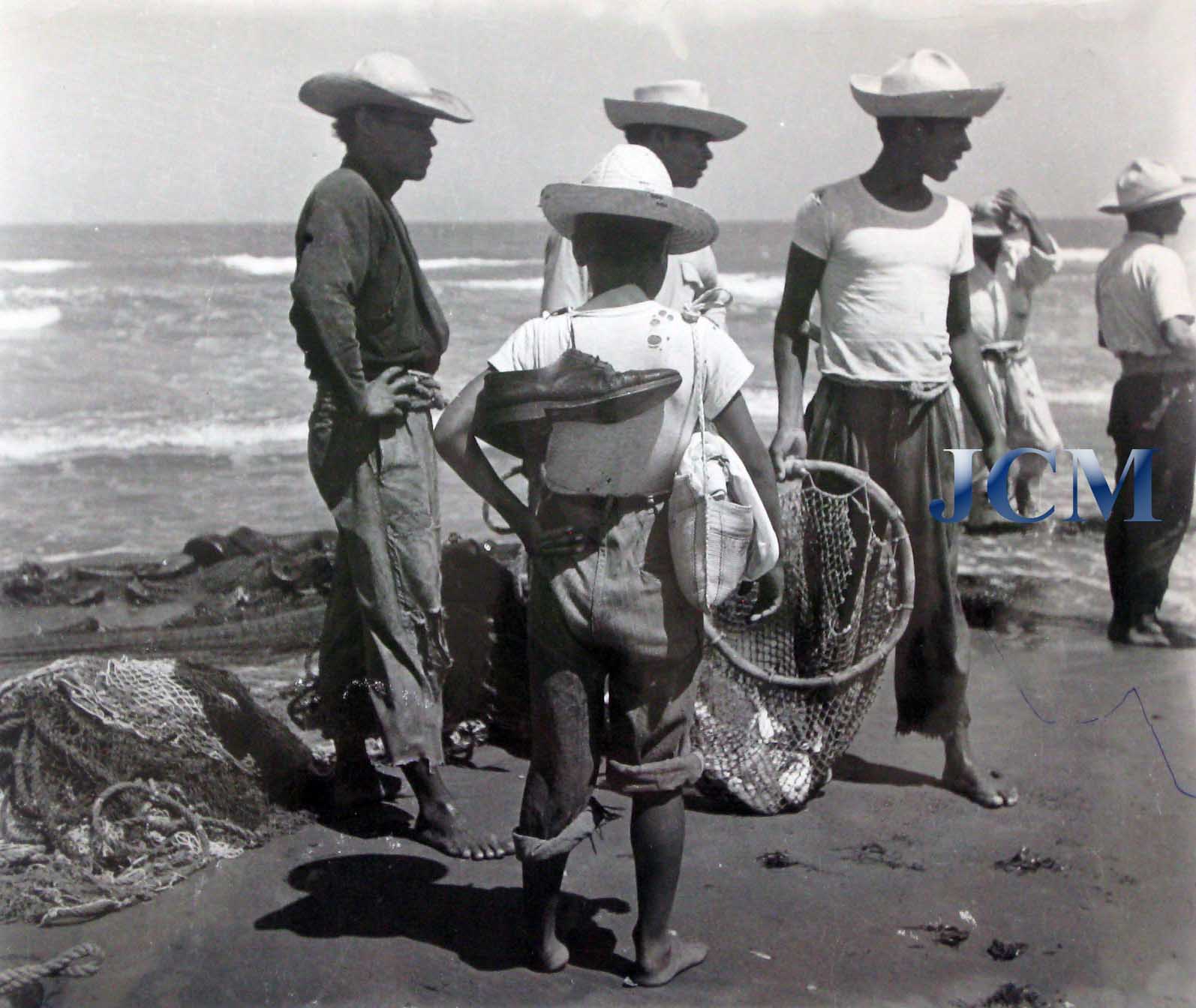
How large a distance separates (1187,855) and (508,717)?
248cm

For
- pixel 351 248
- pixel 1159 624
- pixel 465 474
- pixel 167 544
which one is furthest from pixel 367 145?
pixel 167 544

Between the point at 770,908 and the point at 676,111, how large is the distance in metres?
2.89

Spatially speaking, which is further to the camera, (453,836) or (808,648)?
(808,648)

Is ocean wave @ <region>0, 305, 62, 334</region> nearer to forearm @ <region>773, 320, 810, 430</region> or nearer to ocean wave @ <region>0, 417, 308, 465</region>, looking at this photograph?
ocean wave @ <region>0, 417, 308, 465</region>

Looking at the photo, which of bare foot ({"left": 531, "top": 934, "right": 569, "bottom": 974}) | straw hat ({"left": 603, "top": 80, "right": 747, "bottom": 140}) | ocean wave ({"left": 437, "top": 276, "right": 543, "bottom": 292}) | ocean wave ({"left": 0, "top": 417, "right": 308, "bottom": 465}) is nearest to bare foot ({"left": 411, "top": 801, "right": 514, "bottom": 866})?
bare foot ({"left": 531, "top": 934, "right": 569, "bottom": 974})

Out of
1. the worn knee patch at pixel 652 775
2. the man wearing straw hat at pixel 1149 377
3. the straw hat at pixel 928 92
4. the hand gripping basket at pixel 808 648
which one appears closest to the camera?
the worn knee patch at pixel 652 775

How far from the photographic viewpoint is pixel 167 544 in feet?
36.1

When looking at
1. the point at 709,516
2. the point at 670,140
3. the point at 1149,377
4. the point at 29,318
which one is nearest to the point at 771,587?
→ the point at 709,516

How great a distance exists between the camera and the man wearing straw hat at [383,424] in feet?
14.1

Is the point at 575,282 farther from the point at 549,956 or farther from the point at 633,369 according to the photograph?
the point at 549,956

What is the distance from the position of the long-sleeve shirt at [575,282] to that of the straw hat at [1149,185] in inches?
90.9

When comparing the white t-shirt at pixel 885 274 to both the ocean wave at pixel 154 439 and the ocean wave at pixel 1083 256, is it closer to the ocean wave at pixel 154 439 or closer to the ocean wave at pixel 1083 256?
the ocean wave at pixel 154 439

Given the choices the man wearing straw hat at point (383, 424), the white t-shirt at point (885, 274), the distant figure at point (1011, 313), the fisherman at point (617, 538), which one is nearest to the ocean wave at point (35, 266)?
the distant figure at point (1011, 313)

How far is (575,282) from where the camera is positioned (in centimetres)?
497
